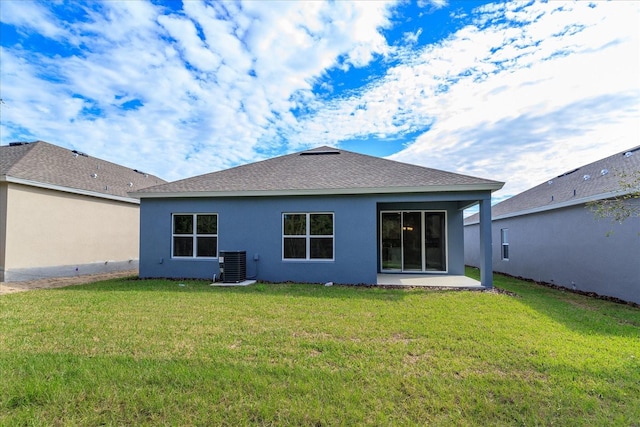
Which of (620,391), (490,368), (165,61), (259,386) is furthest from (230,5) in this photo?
(620,391)

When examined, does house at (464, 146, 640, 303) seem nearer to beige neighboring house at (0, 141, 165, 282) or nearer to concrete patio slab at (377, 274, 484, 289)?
concrete patio slab at (377, 274, 484, 289)

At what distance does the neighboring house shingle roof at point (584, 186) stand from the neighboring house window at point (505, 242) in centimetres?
95

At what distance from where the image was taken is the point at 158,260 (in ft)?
36.0

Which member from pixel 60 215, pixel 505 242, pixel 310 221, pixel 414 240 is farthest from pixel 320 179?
pixel 505 242

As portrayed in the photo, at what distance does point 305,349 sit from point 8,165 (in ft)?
40.1

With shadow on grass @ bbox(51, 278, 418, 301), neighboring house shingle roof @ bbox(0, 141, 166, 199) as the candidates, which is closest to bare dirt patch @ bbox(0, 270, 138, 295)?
shadow on grass @ bbox(51, 278, 418, 301)

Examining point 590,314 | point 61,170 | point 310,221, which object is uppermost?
point 61,170

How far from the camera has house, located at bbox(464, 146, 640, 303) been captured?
8492 mm

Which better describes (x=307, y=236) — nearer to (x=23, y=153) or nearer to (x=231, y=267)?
(x=231, y=267)

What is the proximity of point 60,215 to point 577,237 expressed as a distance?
17443 mm

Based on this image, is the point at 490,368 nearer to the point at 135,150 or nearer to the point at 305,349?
the point at 305,349

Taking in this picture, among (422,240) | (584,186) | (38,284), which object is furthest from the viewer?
(422,240)

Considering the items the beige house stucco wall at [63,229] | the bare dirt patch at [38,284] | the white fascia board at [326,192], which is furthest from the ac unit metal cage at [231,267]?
the beige house stucco wall at [63,229]

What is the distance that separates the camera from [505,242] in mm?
16109
